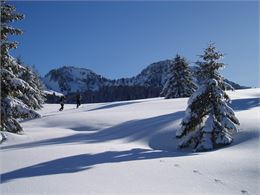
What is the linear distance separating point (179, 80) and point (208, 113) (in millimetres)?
33913

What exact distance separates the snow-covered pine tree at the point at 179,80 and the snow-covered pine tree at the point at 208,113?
3309 cm

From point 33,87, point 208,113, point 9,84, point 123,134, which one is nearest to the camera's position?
point 208,113

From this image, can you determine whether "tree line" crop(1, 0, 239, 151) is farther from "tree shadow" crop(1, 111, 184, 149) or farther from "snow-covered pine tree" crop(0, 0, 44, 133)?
"tree shadow" crop(1, 111, 184, 149)

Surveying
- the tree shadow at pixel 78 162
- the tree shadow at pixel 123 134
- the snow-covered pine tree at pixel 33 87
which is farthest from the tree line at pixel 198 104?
the snow-covered pine tree at pixel 33 87

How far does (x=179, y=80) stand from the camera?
52.0 meters

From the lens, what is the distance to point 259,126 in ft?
58.9

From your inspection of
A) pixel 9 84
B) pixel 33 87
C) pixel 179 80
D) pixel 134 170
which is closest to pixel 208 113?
pixel 134 170

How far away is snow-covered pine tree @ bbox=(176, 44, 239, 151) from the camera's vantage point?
17391mm

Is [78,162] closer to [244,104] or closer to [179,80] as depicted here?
[244,104]

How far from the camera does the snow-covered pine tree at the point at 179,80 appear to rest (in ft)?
171

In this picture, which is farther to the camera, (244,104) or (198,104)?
(244,104)

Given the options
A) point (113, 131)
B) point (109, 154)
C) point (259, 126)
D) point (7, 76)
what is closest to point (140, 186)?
point (109, 154)

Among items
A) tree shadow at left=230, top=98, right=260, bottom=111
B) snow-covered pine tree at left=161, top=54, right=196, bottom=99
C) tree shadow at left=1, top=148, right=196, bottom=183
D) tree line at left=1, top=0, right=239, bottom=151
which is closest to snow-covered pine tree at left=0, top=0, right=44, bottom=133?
tree line at left=1, top=0, right=239, bottom=151

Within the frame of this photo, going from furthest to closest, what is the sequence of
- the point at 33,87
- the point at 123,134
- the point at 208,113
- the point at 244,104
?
the point at 33,87
the point at 244,104
the point at 123,134
the point at 208,113
